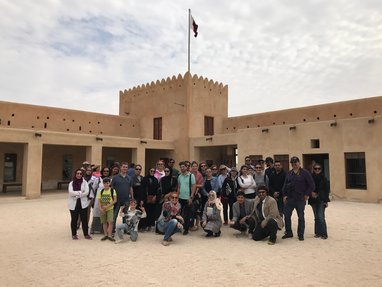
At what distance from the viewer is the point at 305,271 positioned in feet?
15.0

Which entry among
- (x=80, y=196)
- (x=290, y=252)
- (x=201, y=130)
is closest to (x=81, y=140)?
(x=201, y=130)

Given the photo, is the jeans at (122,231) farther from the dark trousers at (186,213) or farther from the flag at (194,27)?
the flag at (194,27)

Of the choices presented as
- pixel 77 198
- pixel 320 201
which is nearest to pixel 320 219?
pixel 320 201

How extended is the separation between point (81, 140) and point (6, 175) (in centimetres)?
499

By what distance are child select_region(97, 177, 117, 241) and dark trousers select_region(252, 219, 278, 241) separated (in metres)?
3.08

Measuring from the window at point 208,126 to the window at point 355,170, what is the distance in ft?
30.7

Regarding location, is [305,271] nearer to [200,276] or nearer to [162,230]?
[200,276]

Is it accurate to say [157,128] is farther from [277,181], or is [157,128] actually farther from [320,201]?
[320,201]

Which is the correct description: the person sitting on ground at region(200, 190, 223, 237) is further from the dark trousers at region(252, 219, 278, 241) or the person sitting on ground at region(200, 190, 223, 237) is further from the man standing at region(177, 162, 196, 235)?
the dark trousers at region(252, 219, 278, 241)

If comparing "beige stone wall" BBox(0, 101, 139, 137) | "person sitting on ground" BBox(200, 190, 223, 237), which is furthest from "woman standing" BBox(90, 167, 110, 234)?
"beige stone wall" BBox(0, 101, 139, 137)

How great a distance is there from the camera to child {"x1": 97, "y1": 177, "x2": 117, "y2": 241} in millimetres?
6504

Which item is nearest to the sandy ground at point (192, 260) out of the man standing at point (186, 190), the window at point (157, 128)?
the man standing at point (186, 190)

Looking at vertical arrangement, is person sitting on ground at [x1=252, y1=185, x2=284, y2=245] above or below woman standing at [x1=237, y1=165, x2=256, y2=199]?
below

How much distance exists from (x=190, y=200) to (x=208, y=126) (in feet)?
45.4
